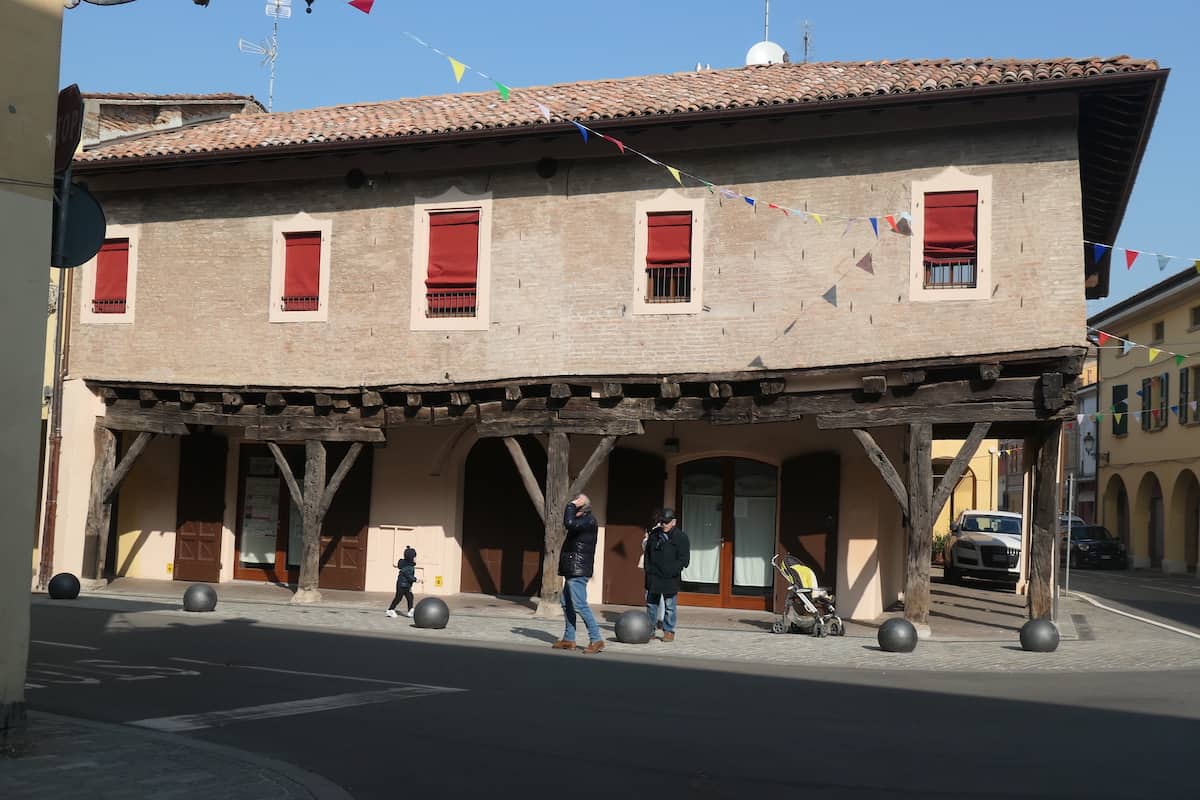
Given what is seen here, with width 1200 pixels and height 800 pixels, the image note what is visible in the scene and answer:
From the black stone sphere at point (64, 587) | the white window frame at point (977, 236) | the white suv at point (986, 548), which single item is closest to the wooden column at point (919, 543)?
the white window frame at point (977, 236)

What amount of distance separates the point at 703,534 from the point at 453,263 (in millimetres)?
6039

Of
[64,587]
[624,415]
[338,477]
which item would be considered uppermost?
[624,415]

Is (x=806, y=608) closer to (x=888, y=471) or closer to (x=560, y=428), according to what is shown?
(x=888, y=471)

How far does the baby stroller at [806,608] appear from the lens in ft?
54.2

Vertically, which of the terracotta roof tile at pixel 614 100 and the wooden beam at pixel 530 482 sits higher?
the terracotta roof tile at pixel 614 100

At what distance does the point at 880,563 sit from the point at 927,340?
14.6 feet

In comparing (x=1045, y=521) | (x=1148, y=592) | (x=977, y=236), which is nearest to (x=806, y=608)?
(x=1045, y=521)

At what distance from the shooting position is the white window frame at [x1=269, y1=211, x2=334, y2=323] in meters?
20.9

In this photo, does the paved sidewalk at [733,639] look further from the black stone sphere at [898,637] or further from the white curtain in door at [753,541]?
the white curtain in door at [753,541]

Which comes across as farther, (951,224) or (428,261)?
(428,261)

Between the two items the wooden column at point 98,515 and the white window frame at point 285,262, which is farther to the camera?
the wooden column at point 98,515

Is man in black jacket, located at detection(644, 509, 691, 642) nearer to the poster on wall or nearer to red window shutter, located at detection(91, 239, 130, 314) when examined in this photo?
the poster on wall

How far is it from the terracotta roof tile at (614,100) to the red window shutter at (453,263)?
1.53 m

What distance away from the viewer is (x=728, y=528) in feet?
66.8
